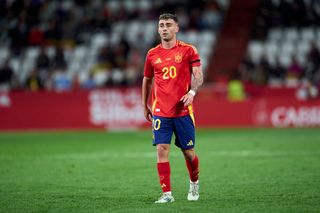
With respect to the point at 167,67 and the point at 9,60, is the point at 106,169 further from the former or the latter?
the point at 9,60

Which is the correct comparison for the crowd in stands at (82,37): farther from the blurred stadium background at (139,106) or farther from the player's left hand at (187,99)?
the player's left hand at (187,99)

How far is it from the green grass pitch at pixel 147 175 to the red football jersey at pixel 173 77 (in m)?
1.20

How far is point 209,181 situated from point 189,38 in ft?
61.1

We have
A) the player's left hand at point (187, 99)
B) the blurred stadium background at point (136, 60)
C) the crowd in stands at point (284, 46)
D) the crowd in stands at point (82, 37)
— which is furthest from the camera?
the crowd in stands at point (82, 37)

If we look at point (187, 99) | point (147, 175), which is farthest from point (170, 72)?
point (147, 175)

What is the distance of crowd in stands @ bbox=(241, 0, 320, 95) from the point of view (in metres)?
26.4

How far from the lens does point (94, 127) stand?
972 inches

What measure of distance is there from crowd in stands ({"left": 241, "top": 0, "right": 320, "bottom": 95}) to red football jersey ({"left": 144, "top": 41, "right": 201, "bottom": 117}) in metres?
16.7

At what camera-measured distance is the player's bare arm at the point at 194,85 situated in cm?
857

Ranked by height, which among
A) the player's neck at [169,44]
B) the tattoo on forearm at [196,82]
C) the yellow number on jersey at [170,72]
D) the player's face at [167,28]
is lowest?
the tattoo on forearm at [196,82]

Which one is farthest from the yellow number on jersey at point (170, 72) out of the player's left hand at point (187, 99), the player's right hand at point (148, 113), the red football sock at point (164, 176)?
the red football sock at point (164, 176)

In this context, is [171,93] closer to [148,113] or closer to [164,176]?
[148,113]

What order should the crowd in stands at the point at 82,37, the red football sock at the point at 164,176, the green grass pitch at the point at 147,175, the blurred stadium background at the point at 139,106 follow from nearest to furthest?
the green grass pitch at the point at 147,175, the red football sock at the point at 164,176, the blurred stadium background at the point at 139,106, the crowd in stands at the point at 82,37

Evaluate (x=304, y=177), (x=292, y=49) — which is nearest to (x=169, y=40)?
(x=304, y=177)
